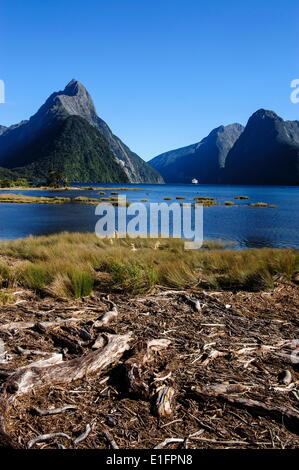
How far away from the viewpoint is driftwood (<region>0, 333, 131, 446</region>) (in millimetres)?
3189

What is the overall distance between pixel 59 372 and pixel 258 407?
199 cm

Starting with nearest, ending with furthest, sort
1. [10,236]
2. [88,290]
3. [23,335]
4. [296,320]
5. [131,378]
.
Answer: [131,378] → [23,335] → [296,320] → [88,290] → [10,236]

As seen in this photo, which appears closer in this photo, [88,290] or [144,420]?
[144,420]

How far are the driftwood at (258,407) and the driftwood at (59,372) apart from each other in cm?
109

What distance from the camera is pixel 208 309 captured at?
5.82 metres

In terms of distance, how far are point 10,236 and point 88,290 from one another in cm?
1941

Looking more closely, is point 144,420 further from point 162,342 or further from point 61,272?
point 61,272

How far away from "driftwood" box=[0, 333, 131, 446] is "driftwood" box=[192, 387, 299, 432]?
109 centimetres

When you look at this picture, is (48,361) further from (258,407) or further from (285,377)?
(285,377)

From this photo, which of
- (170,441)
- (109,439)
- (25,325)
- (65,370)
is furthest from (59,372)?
(25,325)

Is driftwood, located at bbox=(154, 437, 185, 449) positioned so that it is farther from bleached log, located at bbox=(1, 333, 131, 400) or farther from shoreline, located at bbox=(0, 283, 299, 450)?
bleached log, located at bbox=(1, 333, 131, 400)

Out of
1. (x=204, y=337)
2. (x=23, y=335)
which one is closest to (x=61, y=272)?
(x=23, y=335)

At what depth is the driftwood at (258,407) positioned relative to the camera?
10.1 ft

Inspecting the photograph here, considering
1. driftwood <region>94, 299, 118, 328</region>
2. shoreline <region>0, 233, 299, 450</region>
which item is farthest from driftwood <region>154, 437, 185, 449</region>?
driftwood <region>94, 299, 118, 328</region>
